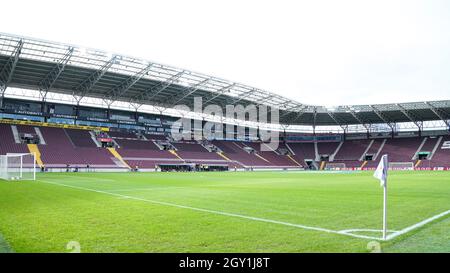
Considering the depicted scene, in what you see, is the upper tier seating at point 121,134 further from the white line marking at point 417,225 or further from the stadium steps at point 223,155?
the white line marking at point 417,225

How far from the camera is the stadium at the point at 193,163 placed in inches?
281

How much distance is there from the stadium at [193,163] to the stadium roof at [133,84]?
289mm

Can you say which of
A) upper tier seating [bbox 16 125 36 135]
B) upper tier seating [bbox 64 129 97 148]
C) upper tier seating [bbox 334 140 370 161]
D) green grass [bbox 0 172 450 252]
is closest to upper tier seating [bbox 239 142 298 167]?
upper tier seating [bbox 334 140 370 161]

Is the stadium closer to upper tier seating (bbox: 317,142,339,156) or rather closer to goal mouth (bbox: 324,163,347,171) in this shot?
goal mouth (bbox: 324,163,347,171)

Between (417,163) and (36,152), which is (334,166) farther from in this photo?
(36,152)

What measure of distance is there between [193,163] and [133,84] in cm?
1879

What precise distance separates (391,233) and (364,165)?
7679 centimetres

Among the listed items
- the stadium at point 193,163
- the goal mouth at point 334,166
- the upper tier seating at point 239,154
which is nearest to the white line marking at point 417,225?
the stadium at point 193,163

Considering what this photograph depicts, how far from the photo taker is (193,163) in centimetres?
6488

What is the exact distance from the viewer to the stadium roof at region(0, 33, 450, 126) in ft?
141

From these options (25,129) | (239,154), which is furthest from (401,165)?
(25,129)

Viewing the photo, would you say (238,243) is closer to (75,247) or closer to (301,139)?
(75,247)

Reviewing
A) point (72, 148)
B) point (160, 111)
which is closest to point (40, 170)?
point (72, 148)

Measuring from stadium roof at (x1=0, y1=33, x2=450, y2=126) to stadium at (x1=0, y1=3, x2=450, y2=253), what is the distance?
29 centimetres
